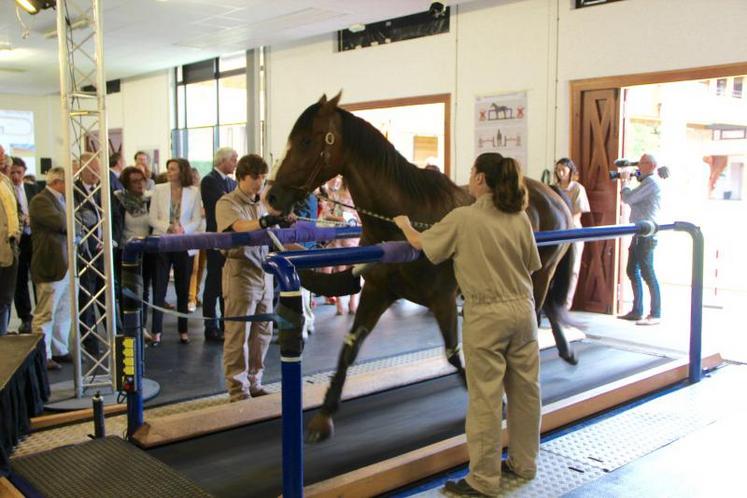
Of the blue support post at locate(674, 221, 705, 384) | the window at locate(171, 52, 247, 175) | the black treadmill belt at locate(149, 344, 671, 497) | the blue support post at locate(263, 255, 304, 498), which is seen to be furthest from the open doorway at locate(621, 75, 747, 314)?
the blue support post at locate(263, 255, 304, 498)

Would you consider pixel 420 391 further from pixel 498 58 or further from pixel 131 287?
pixel 498 58

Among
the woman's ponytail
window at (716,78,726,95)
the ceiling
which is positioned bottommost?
the woman's ponytail

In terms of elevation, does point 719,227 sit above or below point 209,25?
below

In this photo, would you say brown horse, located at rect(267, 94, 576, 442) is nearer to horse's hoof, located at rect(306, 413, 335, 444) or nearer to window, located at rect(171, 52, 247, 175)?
horse's hoof, located at rect(306, 413, 335, 444)

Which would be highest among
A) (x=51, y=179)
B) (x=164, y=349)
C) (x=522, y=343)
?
(x=51, y=179)

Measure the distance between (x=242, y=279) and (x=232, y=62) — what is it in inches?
376

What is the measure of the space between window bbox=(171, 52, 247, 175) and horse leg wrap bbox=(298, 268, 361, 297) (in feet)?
29.2

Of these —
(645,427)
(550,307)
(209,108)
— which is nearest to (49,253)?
(550,307)

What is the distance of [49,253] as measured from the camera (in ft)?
16.7

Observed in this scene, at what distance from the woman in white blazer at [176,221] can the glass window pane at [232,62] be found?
6570 mm

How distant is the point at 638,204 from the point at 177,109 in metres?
10.2

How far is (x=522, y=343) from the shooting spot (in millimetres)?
2965

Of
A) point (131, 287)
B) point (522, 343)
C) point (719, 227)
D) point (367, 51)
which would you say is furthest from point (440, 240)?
point (719, 227)

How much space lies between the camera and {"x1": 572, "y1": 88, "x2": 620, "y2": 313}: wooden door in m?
7.57
